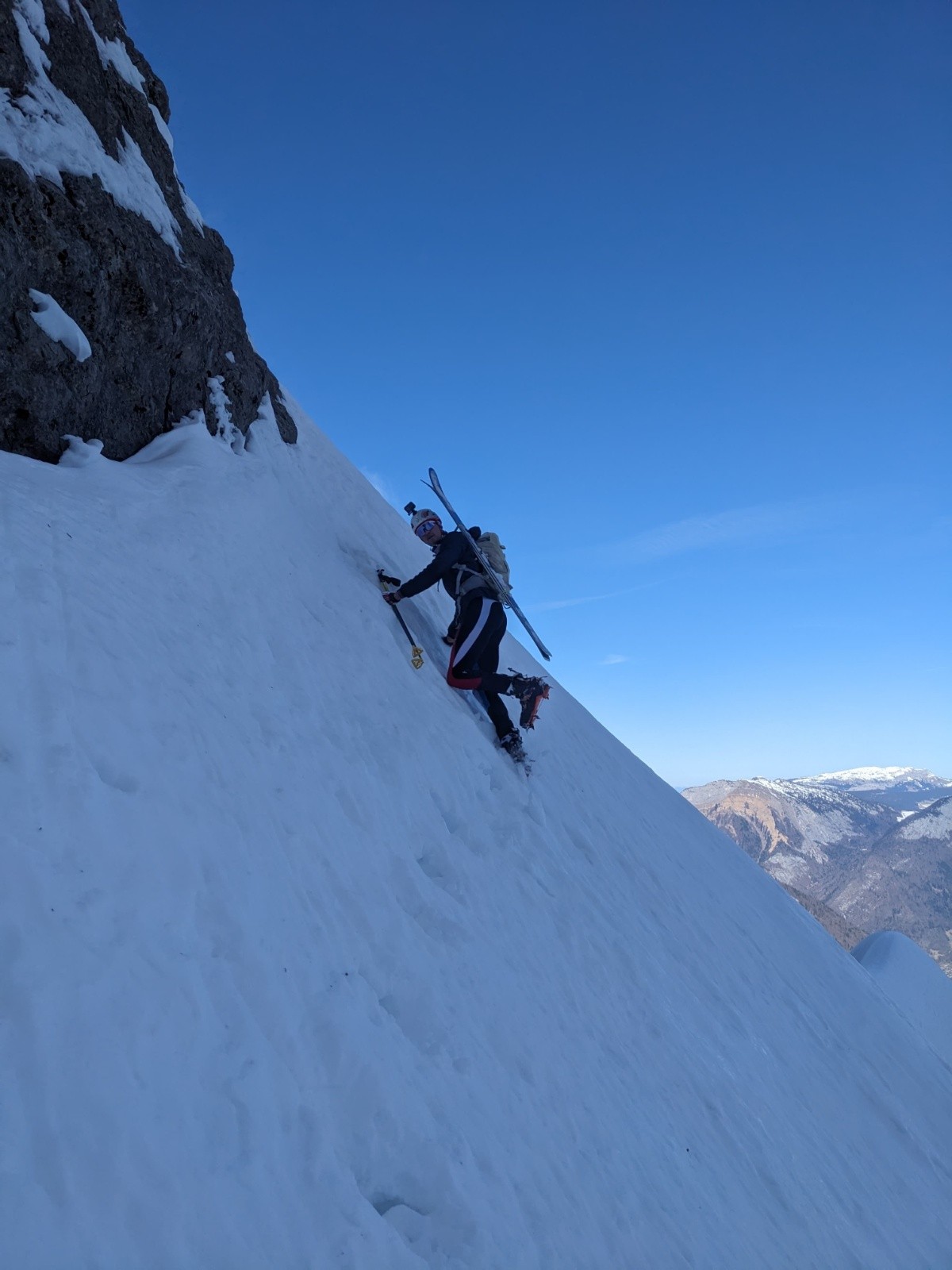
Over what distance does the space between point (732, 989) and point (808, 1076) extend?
1.07 metres

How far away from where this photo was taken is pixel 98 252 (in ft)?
21.0

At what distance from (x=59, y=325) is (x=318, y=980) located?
19.3 feet

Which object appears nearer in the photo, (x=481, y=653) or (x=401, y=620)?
(x=481, y=653)

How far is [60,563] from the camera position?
4.12 m

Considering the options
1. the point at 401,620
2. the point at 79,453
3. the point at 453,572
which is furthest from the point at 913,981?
the point at 79,453

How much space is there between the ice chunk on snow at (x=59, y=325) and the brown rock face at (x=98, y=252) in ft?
0.13

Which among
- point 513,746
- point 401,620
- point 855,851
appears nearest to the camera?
point 513,746

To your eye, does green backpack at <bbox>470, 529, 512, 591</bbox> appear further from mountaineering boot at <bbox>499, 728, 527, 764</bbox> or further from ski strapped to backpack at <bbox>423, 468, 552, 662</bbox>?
mountaineering boot at <bbox>499, 728, 527, 764</bbox>

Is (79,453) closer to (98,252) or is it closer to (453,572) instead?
(98,252)

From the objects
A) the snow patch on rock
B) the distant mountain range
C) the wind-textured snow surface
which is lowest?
the wind-textured snow surface

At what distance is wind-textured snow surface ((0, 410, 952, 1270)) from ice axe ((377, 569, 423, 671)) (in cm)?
11

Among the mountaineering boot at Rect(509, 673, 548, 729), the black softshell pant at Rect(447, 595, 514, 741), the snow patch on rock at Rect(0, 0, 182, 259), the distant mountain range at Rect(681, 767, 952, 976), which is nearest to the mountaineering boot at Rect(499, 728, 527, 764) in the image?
the black softshell pant at Rect(447, 595, 514, 741)

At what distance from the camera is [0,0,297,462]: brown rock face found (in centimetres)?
565

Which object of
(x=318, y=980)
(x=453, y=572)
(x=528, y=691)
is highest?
(x=453, y=572)
